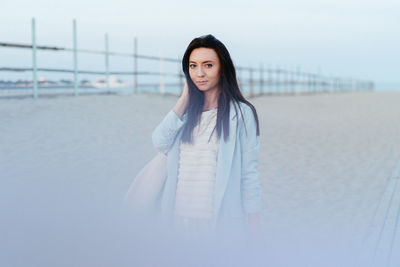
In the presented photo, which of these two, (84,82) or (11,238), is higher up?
(84,82)

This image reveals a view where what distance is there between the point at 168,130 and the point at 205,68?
33 centimetres

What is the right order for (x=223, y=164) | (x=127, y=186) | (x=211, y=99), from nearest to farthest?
(x=223, y=164), (x=211, y=99), (x=127, y=186)

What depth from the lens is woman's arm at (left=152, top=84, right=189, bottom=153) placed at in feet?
7.52

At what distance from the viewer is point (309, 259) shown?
391 centimetres

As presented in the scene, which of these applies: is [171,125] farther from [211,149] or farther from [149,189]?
[149,189]

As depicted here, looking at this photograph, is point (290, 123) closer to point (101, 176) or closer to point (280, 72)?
point (101, 176)

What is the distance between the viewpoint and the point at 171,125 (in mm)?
2295

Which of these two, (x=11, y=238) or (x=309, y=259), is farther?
(x=11, y=238)

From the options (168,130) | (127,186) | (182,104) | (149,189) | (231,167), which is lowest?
(127,186)

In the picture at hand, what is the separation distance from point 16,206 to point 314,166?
15.0 feet

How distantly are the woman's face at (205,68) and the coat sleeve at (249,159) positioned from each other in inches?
7.9

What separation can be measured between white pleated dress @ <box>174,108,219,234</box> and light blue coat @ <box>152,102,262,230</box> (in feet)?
0.12

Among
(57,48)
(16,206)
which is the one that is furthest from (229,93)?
(57,48)

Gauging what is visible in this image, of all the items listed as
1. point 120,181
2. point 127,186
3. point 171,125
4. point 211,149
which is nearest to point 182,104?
point 171,125
